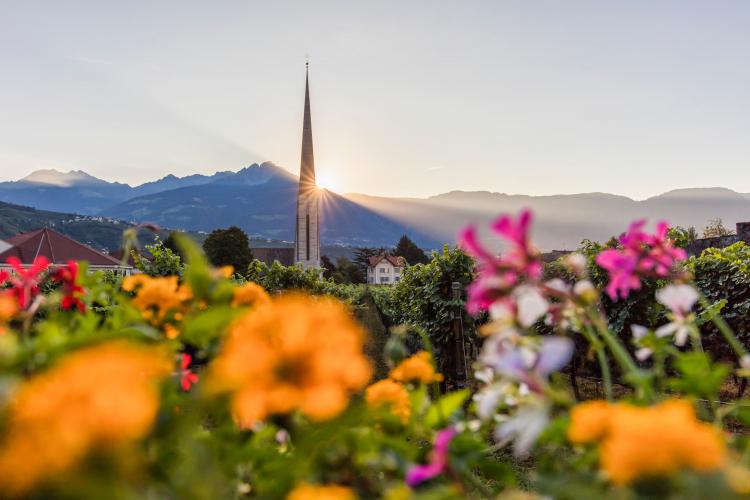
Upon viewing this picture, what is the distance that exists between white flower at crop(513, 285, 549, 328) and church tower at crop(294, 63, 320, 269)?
60.7 metres

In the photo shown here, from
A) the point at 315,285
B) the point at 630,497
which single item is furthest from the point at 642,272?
the point at 315,285

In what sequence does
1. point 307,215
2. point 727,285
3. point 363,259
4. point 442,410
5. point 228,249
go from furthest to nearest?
point 363,259, point 307,215, point 228,249, point 727,285, point 442,410

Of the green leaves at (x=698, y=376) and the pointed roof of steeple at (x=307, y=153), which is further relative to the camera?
the pointed roof of steeple at (x=307, y=153)

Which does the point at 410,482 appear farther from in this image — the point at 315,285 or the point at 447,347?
the point at 315,285

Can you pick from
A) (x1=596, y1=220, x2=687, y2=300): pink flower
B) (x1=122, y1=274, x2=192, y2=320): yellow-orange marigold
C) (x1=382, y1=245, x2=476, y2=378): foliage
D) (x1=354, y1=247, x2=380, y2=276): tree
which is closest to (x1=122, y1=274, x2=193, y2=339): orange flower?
(x1=122, y1=274, x2=192, y2=320): yellow-orange marigold

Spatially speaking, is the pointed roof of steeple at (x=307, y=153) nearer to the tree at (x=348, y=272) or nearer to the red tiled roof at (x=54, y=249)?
the tree at (x=348, y=272)

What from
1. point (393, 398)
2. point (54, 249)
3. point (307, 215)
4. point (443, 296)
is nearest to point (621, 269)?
point (393, 398)

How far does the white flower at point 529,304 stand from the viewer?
0.78m

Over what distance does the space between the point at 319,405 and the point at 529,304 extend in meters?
0.42

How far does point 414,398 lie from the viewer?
964 mm

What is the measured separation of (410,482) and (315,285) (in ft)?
45.1

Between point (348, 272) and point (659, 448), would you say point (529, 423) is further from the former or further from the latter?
point (348, 272)

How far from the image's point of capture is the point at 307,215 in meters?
64.1

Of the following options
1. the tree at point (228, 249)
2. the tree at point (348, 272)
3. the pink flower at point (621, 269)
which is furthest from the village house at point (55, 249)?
the pink flower at point (621, 269)
